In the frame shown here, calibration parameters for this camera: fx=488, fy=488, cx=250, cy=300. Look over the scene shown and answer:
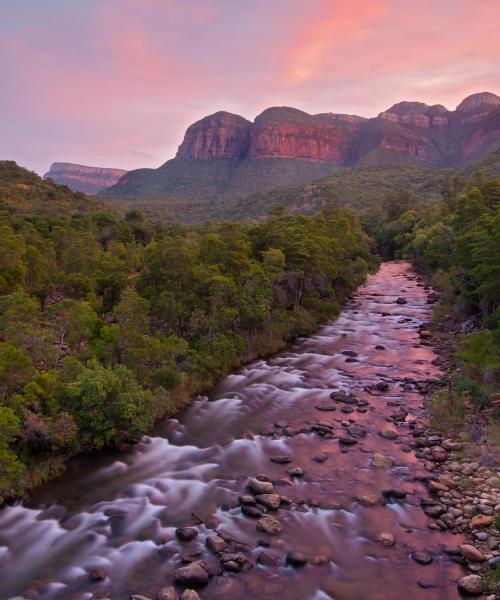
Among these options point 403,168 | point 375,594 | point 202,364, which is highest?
point 403,168

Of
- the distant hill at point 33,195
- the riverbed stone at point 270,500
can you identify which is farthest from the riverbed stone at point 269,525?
the distant hill at point 33,195

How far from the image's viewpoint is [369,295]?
54.6 meters

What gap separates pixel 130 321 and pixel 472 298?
85.3ft

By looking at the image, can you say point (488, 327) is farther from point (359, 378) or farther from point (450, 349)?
point (359, 378)

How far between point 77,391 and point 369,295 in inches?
1666

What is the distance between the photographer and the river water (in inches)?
484

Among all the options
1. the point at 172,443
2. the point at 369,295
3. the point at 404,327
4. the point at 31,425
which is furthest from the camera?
the point at 369,295

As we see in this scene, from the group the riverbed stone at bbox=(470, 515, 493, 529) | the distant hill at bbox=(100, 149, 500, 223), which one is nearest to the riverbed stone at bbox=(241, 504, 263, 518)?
the riverbed stone at bbox=(470, 515, 493, 529)

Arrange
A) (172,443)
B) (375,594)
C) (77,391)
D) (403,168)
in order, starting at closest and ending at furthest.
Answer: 1. (375,594)
2. (77,391)
3. (172,443)
4. (403,168)

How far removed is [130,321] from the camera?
72.6ft

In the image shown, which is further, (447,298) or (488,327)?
(447,298)

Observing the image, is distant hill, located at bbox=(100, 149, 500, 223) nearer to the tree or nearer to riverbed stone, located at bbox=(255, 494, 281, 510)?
the tree

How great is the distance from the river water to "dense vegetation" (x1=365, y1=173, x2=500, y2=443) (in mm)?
2415

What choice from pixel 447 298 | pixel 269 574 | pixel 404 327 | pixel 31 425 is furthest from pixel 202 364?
pixel 447 298
